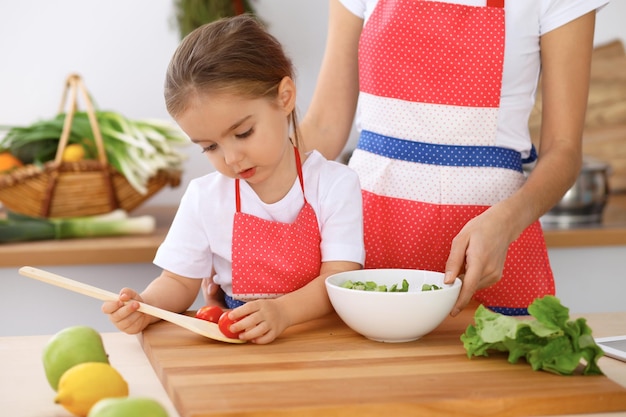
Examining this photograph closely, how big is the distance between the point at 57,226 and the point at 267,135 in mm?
1352

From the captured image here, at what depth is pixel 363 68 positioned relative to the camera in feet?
5.76

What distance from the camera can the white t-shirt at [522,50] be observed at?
5.23 ft

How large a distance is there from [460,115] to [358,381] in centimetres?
76

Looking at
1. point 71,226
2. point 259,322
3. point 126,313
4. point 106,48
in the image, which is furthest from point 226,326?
point 106,48

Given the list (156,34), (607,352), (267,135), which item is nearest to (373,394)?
(607,352)

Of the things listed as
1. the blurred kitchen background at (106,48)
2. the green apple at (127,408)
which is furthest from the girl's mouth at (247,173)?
the blurred kitchen background at (106,48)

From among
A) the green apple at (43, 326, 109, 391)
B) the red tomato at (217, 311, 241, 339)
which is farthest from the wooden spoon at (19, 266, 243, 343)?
the green apple at (43, 326, 109, 391)

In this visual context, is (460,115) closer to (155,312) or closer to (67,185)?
(155,312)

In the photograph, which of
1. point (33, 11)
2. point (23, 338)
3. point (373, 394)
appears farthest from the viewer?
point (33, 11)

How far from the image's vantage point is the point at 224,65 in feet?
4.43

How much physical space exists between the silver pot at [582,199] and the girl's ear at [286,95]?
140 centimetres

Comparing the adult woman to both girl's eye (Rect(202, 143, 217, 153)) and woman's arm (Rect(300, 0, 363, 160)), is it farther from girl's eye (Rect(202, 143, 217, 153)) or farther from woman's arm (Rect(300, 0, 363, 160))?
girl's eye (Rect(202, 143, 217, 153))

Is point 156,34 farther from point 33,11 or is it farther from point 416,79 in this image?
point 416,79

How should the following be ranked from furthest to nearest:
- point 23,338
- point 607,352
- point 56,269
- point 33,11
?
point 33,11
point 56,269
point 23,338
point 607,352
